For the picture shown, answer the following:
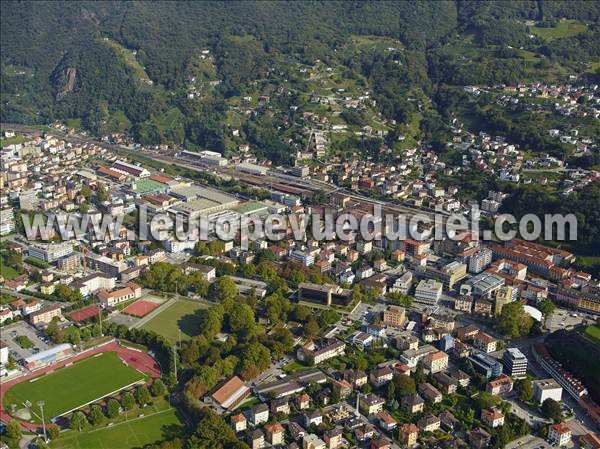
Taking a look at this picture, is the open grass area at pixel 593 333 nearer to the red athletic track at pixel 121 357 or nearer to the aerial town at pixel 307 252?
the aerial town at pixel 307 252

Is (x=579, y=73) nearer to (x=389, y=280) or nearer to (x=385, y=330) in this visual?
(x=389, y=280)

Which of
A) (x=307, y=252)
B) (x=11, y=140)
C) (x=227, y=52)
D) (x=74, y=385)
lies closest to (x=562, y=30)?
(x=227, y=52)

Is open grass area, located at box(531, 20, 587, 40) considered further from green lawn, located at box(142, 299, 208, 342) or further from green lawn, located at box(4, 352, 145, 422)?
green lawn, located at box(4, 352, 145, 422)

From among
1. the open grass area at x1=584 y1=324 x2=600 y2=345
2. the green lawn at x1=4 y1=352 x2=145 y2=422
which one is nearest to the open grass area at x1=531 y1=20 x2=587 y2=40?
the open grass area at x1=584 y1=324 x2=600 y2=345

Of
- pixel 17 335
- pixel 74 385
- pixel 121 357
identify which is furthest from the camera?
pixel 17 335

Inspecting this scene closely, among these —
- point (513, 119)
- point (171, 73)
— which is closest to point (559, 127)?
point (513, 119)

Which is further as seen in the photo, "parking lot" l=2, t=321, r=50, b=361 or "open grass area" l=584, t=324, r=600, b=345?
"open grass area" l=584, t=324, r=600, b=345

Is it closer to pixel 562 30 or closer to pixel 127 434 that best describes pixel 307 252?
pixel 127 434
